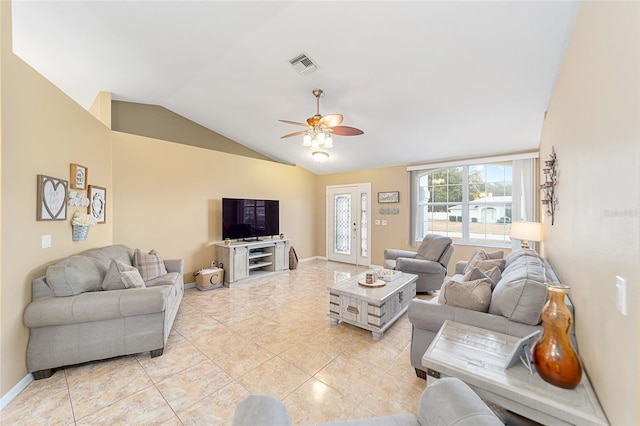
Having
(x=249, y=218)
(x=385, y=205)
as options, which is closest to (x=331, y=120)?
(x=249, y=218)

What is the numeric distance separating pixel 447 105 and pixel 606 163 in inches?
100

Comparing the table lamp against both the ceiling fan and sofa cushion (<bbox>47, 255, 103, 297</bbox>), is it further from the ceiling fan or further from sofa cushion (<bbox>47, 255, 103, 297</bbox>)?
sofa cushion (<bbox>47, 255, 103, 297</bbox>)

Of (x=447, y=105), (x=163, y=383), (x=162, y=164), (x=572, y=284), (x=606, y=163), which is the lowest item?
(x=163, y=383)

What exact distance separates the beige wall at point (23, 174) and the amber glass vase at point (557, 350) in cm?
334

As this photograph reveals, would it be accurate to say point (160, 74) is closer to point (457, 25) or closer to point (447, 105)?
point (457, 25)

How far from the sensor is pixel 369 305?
269cm

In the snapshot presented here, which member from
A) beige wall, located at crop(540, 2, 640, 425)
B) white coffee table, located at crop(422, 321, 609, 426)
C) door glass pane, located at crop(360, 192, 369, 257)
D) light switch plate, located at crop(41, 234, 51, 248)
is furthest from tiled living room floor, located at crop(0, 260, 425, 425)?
door glass pane, located at crop(360, 192, 369, 257)

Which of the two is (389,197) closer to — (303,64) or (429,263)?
(429,263)

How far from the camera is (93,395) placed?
185 centimetres

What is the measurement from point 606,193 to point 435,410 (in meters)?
1.13

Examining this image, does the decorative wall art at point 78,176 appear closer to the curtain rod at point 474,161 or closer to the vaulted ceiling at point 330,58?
the vaulted ceiling at point 330,58

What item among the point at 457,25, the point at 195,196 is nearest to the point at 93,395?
the point at 195,196

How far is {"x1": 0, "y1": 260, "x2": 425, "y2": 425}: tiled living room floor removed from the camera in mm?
1703

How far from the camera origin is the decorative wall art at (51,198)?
7.09 feet
